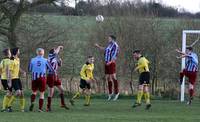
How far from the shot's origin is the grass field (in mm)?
20578

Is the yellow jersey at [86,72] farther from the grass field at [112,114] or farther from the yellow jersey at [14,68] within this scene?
the yellow jersey at [14,68]

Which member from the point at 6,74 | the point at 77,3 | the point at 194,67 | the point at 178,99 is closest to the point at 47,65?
the point at 6,74

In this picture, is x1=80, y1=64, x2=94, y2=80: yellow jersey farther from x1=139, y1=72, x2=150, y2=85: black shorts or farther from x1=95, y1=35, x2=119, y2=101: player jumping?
x1=139, y1=72, x2=150, y2=85: black shorts

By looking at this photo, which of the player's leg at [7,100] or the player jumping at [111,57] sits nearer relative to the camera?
the player's leg at [7,100]

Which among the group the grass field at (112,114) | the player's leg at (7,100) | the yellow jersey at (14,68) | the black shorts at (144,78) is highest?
the yellow jersey at (14,68)

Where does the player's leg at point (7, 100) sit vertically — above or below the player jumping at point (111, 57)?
below

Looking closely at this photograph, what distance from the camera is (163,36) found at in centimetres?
4122

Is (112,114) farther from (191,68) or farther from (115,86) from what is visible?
(191,68)

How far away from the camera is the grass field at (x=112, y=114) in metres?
20.6

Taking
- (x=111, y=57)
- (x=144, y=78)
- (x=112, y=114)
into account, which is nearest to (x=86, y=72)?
(x=111, y=57)

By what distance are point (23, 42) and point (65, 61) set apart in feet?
9.28

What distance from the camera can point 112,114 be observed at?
22.6 metres

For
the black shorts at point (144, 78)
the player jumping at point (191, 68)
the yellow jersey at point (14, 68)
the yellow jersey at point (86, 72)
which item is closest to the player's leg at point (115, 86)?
the yellow jersey at point (86, 72)

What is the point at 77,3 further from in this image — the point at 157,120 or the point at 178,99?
the point at 157,120
